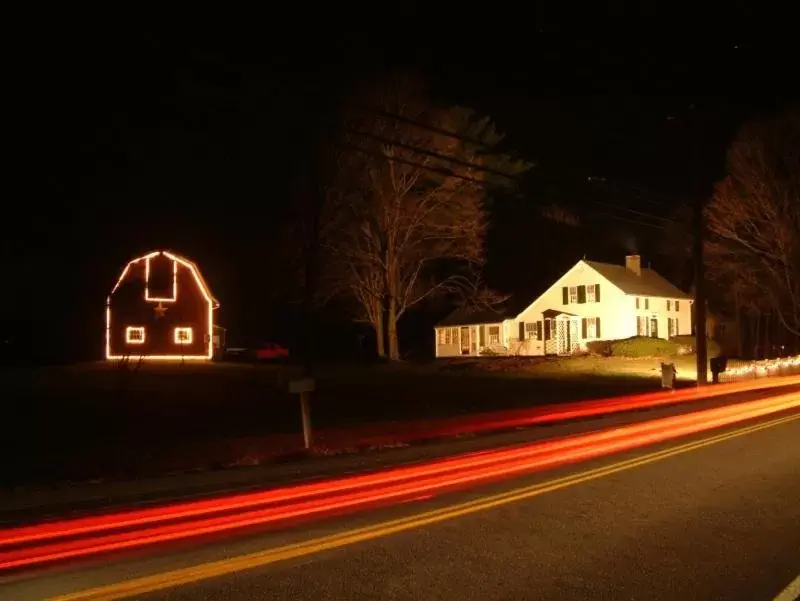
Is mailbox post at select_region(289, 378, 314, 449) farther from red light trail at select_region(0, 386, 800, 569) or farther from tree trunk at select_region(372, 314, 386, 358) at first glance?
tree trunk at select_region(372, 314, 386, 358)

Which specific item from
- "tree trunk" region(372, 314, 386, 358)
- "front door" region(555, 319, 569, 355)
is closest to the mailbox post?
"tree trunk" region(372, 314, 386, 358)

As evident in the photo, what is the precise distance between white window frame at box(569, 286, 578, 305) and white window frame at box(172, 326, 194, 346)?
22129 millimetres

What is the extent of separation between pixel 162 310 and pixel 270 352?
10.9 meters

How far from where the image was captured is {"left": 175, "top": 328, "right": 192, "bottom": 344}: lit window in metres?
47.8

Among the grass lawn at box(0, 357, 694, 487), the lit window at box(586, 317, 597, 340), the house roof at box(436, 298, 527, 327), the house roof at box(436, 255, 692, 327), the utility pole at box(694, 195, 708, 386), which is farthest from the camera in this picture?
the house roof at box(436, 298, 527, 327)

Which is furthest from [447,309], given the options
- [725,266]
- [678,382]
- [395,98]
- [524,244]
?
[678,382]

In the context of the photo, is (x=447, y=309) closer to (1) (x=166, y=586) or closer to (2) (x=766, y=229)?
(2) (x=766, y=229)

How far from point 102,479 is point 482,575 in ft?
24.2

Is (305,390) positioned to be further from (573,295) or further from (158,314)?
(573,295)

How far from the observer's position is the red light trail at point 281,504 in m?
8.16

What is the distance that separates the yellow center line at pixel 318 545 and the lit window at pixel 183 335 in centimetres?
3804

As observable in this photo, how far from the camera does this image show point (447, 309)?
64500 mm

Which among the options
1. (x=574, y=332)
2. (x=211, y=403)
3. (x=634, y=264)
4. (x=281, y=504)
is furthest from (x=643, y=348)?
(x=281, y=504)

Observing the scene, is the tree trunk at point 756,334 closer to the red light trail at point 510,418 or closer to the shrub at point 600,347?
the shrub at point 600,347
